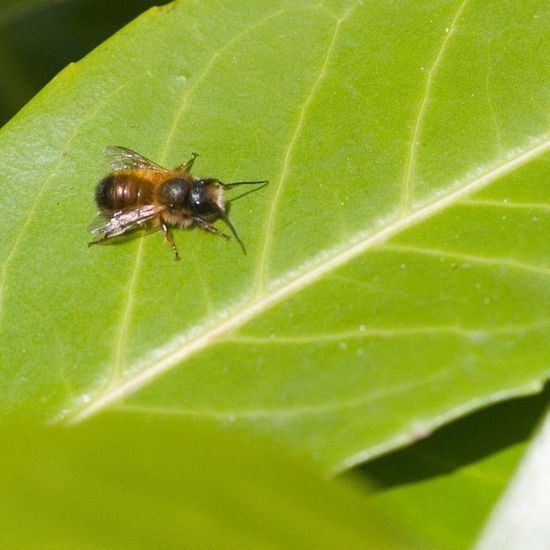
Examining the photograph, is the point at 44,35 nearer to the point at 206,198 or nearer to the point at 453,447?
the point at 206,198

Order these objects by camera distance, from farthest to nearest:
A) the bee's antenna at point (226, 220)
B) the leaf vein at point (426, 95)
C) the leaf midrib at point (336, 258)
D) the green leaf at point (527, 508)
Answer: the bee's antenna at point (226, 220)
the leaf vein at point (426, 95)
the leaf midrib at point (336, 258)
the green leaf at point (527, 508)

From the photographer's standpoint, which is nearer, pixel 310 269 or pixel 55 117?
pixel 310 269

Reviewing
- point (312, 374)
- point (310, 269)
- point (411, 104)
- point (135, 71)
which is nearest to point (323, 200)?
point (310, 269)

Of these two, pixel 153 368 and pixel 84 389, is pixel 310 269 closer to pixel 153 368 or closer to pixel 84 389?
pixel 153 368

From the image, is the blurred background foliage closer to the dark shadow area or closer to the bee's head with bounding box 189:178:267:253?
the bee's head with bounding box 189:178:267:253

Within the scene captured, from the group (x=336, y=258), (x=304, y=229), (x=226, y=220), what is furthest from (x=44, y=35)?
(x=336, y=258)

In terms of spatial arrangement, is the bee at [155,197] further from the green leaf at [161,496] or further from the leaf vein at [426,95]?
the green leaf at [161,496]

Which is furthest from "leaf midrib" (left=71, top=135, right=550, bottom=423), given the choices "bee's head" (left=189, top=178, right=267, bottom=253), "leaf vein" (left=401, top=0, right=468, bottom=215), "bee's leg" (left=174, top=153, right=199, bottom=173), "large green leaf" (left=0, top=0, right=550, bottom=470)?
"bee's leg" (left=174, top=153, right=199, bottom=173)

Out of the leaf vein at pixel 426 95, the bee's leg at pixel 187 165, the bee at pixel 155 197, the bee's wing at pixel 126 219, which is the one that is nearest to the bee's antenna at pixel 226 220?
the bee at pixel 155 197
